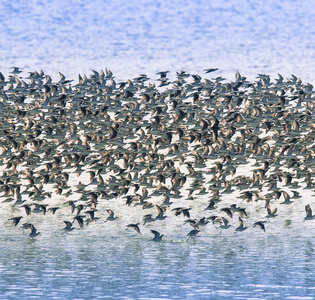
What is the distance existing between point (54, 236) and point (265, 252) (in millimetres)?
15934

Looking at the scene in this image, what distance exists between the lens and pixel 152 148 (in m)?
77.9

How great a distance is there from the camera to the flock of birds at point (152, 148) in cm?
7050

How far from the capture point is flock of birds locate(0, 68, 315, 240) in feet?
231

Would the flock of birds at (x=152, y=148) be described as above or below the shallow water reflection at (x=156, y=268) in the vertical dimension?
above

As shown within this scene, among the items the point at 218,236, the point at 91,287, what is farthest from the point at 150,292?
the point at 218,236

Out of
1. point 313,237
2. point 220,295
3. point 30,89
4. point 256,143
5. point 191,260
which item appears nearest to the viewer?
point 220,295

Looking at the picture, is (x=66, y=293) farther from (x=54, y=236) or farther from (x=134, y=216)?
(x=134, y=216)

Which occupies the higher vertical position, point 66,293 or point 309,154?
point 309,154

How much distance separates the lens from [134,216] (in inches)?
2997

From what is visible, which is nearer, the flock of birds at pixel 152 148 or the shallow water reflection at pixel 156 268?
the shallow water reflection at pixel 156 268

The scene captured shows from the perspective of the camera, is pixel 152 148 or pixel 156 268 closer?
pixel 156 268

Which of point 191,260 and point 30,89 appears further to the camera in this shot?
point 30,89

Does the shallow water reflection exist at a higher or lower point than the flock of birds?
lower

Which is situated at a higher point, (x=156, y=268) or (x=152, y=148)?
(x=152, y=148)
